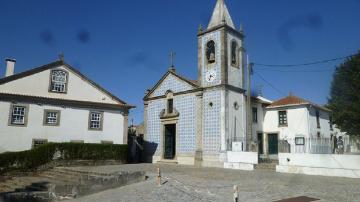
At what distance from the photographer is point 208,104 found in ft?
77.3

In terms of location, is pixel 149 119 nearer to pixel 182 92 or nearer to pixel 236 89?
pixel 182 92

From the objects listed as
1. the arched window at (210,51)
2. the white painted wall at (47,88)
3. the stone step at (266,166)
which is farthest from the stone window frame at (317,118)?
the white painted wall at (47,88)

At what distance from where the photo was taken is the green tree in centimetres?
2789

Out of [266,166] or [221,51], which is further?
[221,51]

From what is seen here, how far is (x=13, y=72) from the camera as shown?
24359mm

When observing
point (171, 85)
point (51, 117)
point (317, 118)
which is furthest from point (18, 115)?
point (317, 118)

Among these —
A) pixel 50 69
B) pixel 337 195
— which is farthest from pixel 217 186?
pixel 50 69

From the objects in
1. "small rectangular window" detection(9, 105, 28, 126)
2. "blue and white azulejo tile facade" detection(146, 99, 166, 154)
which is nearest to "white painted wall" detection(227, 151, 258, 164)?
"blue and white azulejo tile facade" detection(146, 99, 166, 154)

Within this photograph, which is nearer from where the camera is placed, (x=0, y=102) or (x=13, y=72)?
(x=0, y=102)

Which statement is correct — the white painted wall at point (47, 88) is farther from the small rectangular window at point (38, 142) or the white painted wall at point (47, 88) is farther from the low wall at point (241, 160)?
the low wall at point (241, 160)

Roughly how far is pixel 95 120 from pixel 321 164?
16.4m

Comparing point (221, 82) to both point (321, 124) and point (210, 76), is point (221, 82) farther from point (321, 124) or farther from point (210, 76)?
point (321, 124)

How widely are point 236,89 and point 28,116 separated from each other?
47.9 ft

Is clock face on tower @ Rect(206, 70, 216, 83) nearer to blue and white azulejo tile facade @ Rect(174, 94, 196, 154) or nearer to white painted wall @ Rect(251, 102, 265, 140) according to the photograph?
blue and white azulejo tile facade @ Rect(174, 94, 196, 154)
